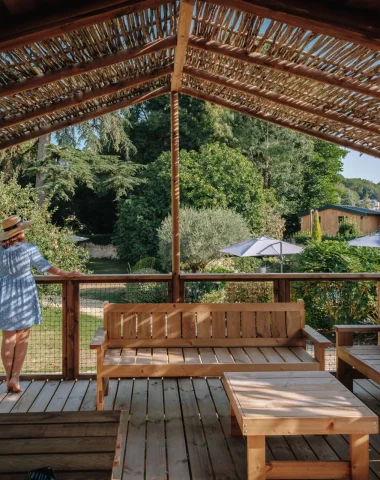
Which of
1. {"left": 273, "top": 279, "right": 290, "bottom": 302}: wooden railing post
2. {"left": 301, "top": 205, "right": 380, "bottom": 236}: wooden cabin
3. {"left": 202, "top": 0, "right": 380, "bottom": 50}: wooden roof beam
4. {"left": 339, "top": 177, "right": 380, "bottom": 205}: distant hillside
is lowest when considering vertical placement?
{"left": 273, "top": 279, "right": 290, "bottom": 302}: wooden railing post

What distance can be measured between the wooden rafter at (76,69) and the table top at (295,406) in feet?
6.59

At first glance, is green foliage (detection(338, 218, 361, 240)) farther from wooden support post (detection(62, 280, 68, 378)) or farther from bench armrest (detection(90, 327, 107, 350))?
bench armrest (detection(90, 327, 107, 350))

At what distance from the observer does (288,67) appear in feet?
10.5

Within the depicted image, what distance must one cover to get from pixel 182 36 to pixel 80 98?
969 mm

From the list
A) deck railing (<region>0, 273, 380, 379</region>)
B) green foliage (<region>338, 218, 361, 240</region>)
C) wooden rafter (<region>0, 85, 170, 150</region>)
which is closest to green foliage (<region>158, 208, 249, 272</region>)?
green foliage (<region>338, 218, 361, 240</region>)

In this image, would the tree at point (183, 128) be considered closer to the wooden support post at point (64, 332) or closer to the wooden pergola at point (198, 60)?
the wooden pergola at point (198, 60)

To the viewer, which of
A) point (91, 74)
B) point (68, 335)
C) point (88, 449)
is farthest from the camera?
point (68, 335)

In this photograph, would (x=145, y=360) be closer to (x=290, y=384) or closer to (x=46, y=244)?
(x=290, y=384)

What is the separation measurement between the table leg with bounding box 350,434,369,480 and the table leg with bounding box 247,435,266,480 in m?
0.45

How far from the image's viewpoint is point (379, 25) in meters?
1.99

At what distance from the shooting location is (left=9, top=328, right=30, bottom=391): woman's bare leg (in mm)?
3947

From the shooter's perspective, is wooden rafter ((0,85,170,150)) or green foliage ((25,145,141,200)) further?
green foliage ((25,145,141,200))

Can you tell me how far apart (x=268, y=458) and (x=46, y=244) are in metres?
7.94

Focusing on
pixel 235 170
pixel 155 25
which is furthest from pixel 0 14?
pixel 235 170
